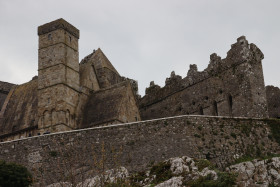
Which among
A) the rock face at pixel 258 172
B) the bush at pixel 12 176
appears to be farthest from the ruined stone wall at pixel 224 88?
the bush at pixel 12 176

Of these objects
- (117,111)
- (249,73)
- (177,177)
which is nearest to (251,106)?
(249,73)

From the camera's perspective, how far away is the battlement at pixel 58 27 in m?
52.9

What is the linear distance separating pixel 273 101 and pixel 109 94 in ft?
47.5

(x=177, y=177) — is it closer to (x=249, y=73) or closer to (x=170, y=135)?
(x=170, y=135)

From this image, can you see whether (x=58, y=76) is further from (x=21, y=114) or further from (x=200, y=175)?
(x=200, y=175)

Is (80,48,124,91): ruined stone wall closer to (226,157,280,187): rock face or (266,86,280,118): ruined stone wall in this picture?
(266,86,280,118): ruined stone wall

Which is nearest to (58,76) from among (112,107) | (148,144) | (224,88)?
(112,107)

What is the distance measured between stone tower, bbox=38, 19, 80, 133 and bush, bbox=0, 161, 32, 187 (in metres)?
14.0

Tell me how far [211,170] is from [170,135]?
6955 millimetres

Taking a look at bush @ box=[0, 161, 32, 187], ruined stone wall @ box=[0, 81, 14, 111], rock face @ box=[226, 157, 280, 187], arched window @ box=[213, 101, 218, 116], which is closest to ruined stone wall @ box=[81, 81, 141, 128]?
arched window @ box=[213, 101, 218, 116]

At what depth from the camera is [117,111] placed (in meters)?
49.2

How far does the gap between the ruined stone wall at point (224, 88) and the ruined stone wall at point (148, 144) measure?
196 inches

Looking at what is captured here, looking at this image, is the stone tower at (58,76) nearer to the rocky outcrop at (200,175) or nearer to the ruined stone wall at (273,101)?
the rocky outcrop at (200,175)

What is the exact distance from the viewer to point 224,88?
4834 cm
